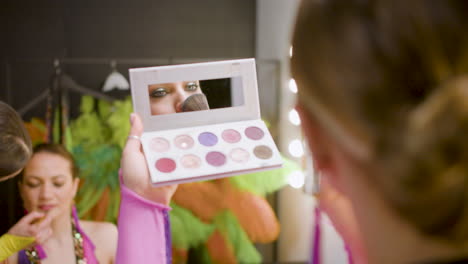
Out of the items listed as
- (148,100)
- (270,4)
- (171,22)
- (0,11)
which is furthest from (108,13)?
(148,100)

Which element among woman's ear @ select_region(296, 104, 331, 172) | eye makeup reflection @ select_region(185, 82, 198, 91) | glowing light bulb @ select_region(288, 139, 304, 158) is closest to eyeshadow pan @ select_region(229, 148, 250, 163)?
eye makeup reflection @ select_region(185, 82, 198, 91)

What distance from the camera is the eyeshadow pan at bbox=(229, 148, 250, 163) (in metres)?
0.65

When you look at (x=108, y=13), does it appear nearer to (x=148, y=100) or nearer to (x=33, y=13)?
(x=33, y=13)

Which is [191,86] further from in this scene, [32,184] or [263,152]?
[32,184]

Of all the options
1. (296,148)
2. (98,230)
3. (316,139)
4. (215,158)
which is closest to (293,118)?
(296,148)

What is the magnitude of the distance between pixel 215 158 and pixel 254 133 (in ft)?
0.26

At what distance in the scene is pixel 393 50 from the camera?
0.23m

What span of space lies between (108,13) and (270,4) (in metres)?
0.75

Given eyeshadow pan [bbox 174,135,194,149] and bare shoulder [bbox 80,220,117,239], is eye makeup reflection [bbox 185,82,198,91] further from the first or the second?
bare shoulder [bbox 80,220,117,239]

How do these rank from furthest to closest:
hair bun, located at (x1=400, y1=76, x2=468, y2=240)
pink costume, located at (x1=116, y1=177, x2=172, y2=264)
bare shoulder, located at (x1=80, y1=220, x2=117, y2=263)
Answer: bare shoulder, located at (x1=80, y1=220, x2=117, y2=263), pink costume, located at (x1=116, y1=177, x2=172, y2=264), hair bun, located at (x1=400, y1=76, x2=468, y2=240)

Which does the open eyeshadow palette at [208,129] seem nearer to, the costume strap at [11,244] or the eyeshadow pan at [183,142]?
the eyeshadow pan at [183,142]

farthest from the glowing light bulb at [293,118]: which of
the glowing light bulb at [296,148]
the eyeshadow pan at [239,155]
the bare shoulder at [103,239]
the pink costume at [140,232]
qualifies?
the pink costume at [140,232]

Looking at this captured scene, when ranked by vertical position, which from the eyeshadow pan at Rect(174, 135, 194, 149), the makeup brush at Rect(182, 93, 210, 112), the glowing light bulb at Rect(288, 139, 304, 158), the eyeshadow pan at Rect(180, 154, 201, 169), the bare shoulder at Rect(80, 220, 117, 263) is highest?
the makeup brush at Rect(182, 93, 210, 112)

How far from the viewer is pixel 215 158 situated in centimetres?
64
